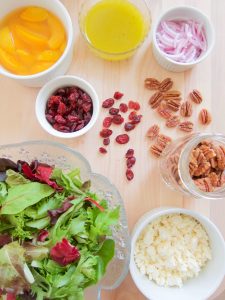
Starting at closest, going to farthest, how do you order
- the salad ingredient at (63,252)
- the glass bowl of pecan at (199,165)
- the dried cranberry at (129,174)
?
the salad ingredient at (63,252)
the glass bowl of pecan at (199,165)
the dried cranberry at (129,174)

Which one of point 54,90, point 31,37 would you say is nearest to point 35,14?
point 31,37

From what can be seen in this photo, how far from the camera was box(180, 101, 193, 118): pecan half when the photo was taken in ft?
3.26

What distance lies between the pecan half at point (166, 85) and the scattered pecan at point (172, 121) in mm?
65

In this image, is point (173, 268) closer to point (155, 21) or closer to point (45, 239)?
point (45, 239)

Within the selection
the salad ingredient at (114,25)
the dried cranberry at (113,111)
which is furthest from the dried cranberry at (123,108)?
the salad ingredient at (114,25)

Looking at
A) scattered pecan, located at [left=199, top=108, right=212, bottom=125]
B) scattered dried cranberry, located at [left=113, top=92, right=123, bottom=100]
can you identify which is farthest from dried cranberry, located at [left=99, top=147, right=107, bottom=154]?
scattered pecan, located at [left=199, top=108, right=212, bottom=125]

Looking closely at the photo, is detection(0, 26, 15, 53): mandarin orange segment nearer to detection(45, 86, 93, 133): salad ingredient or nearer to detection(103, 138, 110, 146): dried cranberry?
detection(45, 86, 93, 133): salad ingredient

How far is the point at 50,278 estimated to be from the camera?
742mm

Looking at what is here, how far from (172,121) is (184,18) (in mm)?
227

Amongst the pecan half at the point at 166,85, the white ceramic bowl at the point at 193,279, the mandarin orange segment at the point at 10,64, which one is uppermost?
the mandarin orange segment at the point at 10,64

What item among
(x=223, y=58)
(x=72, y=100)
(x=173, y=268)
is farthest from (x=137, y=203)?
(x=223, y=58)

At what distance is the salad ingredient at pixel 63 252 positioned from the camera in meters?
0.73

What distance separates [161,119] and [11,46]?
36cm

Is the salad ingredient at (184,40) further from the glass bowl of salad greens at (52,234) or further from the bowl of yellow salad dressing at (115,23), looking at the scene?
the glass bowl of salad greens at (52,234)
